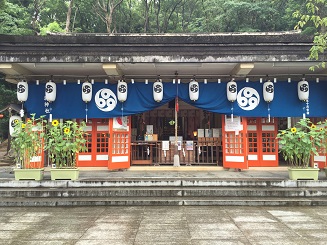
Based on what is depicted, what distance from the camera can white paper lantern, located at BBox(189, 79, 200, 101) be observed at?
11.4 m

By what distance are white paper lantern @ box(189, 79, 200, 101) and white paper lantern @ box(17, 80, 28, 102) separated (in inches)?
257

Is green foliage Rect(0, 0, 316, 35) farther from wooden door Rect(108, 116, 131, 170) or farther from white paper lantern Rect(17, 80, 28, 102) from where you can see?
wooden door Rect(108, 116, 131, 170)

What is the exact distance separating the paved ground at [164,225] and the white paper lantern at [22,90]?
534 centimetres

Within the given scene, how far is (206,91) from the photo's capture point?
11.8 metres

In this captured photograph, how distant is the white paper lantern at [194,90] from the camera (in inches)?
450

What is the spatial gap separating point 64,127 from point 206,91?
5.80 meters

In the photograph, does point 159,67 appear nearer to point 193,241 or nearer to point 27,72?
point 27,72

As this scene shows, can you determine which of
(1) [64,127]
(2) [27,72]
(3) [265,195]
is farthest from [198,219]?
(2) [27,72]

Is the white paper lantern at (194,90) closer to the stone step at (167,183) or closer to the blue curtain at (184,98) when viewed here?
the blue curtain at (184,98)

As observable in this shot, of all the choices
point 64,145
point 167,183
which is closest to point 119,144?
point 64,145

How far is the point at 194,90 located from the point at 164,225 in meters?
6.62

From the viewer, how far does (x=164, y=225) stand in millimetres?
5895

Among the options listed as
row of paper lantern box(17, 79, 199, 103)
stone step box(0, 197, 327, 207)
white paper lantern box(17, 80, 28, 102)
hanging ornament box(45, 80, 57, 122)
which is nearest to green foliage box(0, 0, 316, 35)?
white paper lantern box(17, 80, 28, 102)

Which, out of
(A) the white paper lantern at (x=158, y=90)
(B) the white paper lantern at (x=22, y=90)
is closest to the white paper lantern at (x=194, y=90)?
(A) the white paper lantern at (x=158, y=90)
